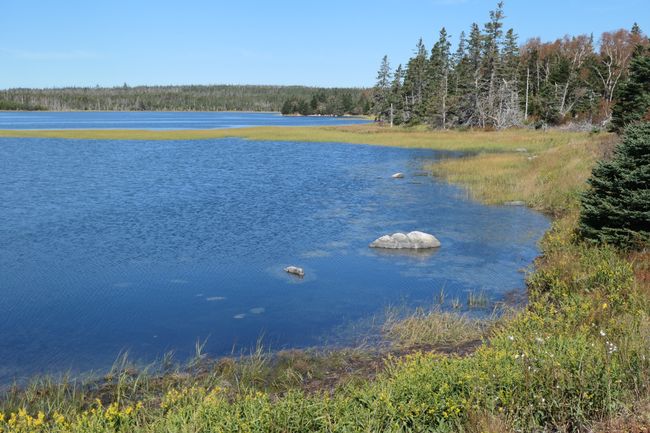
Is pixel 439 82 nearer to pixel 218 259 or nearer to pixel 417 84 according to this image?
pixel 417 84

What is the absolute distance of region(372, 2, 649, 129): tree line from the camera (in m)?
77.8

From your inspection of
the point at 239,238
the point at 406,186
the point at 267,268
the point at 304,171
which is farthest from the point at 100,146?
the point at 267,268

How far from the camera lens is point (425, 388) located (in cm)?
718

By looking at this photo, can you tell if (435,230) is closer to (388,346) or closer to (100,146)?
(388,346)

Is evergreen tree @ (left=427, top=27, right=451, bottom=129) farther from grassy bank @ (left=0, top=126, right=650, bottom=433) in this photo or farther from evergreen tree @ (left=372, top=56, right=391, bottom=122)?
grassy bank @ (left=0, top=126, right=650, bottom=433)

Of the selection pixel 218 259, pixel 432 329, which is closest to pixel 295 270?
pixel 218 259

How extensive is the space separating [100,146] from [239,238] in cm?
4724

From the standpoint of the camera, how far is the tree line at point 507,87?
77812 mm

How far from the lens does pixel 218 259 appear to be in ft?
63.5

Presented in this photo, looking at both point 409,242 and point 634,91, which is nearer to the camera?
point 409,242

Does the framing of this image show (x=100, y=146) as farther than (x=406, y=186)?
Yes

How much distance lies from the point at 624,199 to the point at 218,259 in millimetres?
12282

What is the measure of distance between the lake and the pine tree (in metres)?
2.76

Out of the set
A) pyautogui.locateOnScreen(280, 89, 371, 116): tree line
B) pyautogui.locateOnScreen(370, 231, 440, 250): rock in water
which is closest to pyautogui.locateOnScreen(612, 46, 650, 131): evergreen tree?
pyautogui.locateOnScreen(370, 231, 440, 250): rock in water
